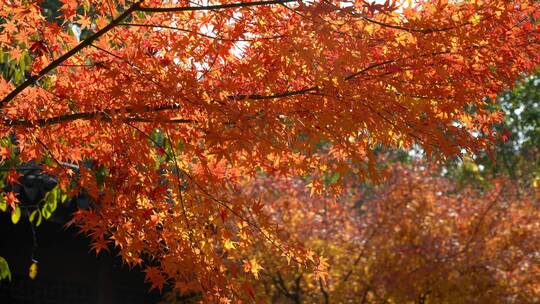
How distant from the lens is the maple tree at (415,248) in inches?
419

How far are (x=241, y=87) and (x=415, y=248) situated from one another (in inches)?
264

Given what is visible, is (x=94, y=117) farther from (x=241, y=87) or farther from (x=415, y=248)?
(x=415, y=248)

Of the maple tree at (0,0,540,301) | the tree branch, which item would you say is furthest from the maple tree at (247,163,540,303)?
the tree branch

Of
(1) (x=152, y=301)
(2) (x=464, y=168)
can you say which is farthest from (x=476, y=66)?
(2) (x=464, y=168)

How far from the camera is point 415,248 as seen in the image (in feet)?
36.4

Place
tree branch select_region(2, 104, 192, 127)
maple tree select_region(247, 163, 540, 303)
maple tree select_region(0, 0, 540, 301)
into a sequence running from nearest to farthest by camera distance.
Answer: maple tree select_region(0, 0, 540, 301), tree branch select_region(2, 104, 192, 127), maple tree select_region(247, 163, 540, 303)

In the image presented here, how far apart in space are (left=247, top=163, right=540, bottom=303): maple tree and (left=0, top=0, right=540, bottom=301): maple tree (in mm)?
5413

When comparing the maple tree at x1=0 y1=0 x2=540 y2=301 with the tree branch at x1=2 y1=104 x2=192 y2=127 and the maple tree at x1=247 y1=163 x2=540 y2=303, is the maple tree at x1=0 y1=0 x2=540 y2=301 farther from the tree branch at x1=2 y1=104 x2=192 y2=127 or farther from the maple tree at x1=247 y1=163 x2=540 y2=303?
the maple tree at x1=247 y1=163 x2=540 y2=303

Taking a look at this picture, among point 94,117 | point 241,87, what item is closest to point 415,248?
point 241,87

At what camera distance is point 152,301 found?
12.8m

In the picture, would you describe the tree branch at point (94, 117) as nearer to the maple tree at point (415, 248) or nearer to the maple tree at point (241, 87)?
the maple tree at point (241, 87)

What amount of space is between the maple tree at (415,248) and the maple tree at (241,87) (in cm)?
541

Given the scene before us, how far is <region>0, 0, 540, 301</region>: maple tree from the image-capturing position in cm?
461

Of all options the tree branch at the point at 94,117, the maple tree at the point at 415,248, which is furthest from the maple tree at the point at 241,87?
the maple tree at the point at 415,248
